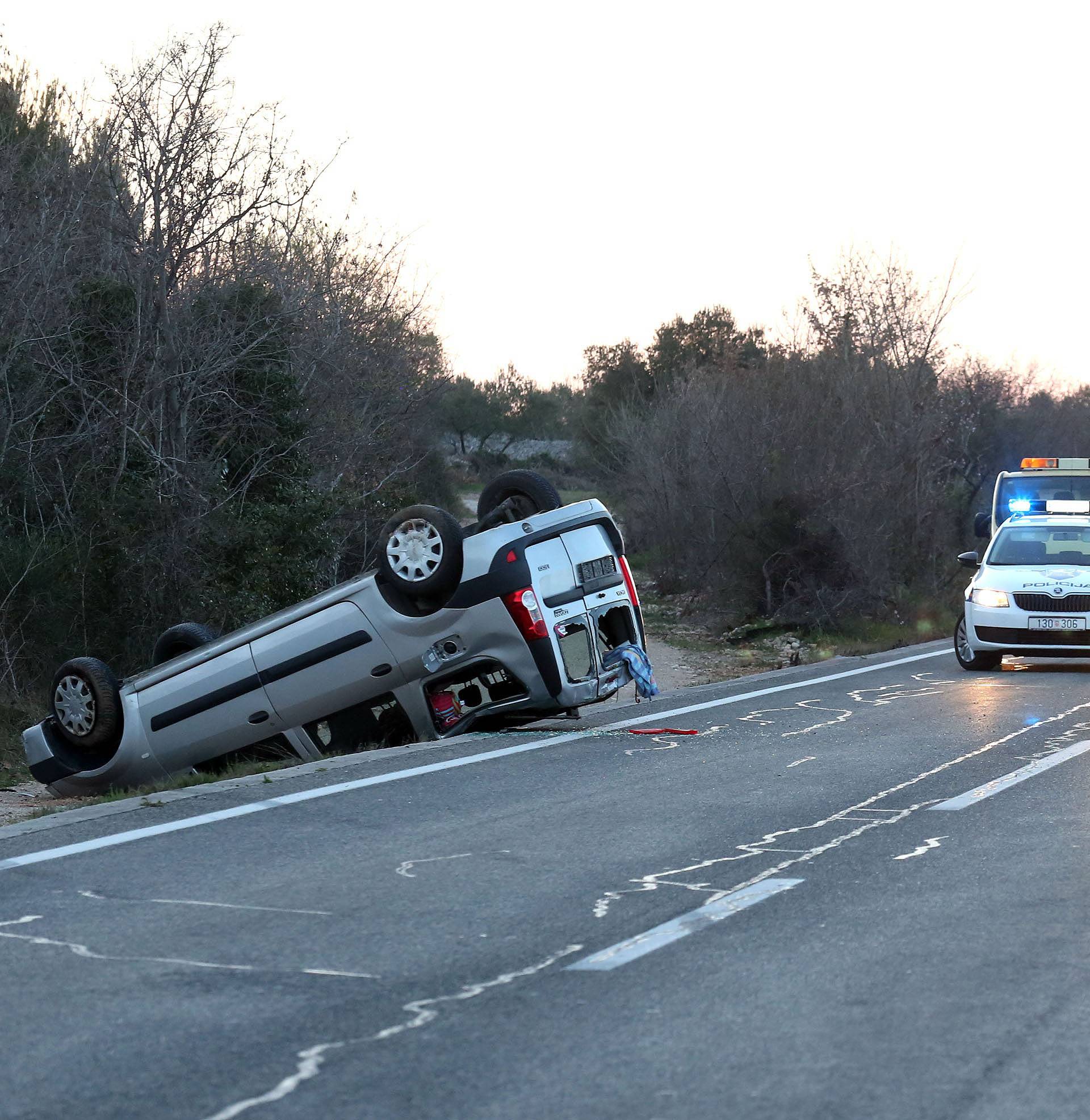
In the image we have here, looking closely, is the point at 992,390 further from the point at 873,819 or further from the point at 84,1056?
the point at 84,1056

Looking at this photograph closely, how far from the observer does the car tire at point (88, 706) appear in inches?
488

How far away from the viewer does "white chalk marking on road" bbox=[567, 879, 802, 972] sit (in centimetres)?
541

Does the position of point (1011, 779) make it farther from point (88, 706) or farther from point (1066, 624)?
point (1066, 624)

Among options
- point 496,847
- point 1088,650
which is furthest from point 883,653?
point 496,847

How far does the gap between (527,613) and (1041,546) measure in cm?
1004

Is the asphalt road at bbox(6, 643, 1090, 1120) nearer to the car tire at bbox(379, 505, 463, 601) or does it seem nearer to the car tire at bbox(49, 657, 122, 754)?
the car tire at bbox(379, 505, 463, 601)

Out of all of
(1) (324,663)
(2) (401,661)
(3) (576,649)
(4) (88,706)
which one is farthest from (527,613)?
(4) (88,706)

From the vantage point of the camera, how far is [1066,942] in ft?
18.8

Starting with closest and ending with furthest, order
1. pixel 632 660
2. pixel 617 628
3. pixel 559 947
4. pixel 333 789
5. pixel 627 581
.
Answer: pixel 559 947, pixel 333 789, pixel 632 660, pixel 627 581, pixel 617 628

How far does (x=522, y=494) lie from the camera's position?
13047mm

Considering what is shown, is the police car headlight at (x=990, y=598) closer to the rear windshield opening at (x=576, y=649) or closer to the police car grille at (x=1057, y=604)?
the police car grille at (x=1057, y=604)

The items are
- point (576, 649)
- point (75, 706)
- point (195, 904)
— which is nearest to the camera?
point (195, 904)

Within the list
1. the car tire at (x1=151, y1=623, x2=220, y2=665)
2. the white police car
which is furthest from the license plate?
the car tire at (x1=151, y1=623, x2=220, y2=665)

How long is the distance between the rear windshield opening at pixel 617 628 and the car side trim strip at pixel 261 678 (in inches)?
76.0
